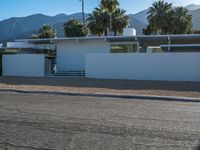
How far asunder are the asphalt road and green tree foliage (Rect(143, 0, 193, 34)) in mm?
49511

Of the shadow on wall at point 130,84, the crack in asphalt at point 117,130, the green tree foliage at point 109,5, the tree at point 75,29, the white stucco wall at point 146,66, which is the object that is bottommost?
the shadow on wall at point 130,84

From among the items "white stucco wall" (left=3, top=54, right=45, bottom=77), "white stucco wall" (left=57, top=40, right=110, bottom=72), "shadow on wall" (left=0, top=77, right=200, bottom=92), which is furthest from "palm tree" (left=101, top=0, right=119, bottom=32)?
"shadow on wall" (left=0, top=77, right=200, bottom=92)

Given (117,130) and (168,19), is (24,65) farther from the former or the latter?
(168,19)

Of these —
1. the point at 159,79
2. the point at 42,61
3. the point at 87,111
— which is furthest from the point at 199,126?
the point at 42,61

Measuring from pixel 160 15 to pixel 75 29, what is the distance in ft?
47.3

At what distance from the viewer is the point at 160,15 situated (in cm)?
6066

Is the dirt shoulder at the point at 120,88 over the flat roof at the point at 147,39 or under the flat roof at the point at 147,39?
under

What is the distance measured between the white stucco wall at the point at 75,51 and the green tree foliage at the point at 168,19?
27409 mm

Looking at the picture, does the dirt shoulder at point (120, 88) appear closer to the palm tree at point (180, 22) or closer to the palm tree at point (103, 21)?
the palm tree at point (103, 21)

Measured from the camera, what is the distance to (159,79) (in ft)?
90.2

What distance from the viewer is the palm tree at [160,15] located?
6002 centimetres

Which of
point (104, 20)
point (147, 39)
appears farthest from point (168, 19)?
point (147, 39)

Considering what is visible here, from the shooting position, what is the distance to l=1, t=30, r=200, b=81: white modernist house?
88.4 feet

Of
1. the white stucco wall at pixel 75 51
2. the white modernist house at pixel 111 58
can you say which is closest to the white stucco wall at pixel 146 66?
the white modernist house at pixel 111 58
